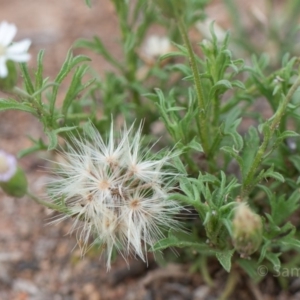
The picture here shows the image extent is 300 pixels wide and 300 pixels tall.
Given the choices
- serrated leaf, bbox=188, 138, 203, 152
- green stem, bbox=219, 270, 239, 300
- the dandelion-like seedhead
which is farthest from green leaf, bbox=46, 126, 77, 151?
green stem, bbox=219, 270, 239, 300

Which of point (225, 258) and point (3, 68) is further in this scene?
point (225, 258)

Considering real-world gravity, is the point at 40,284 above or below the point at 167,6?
below

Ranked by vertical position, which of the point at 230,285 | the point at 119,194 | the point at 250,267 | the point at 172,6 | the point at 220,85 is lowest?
the point at 230,285

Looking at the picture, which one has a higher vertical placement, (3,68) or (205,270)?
(3,68)

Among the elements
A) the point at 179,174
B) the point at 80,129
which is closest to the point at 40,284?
the point at 80,129

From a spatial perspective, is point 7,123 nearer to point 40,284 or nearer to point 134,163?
point 40,284

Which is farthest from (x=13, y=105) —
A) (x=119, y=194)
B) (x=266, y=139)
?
(x=266, y=139)

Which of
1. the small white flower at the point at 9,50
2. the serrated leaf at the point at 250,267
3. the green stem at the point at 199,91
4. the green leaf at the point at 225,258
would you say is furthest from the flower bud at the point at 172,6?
the serrated leaf at the point at 250,267

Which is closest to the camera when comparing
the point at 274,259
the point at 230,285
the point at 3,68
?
the point at 3,68

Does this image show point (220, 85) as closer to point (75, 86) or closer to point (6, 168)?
point (75, 86)
